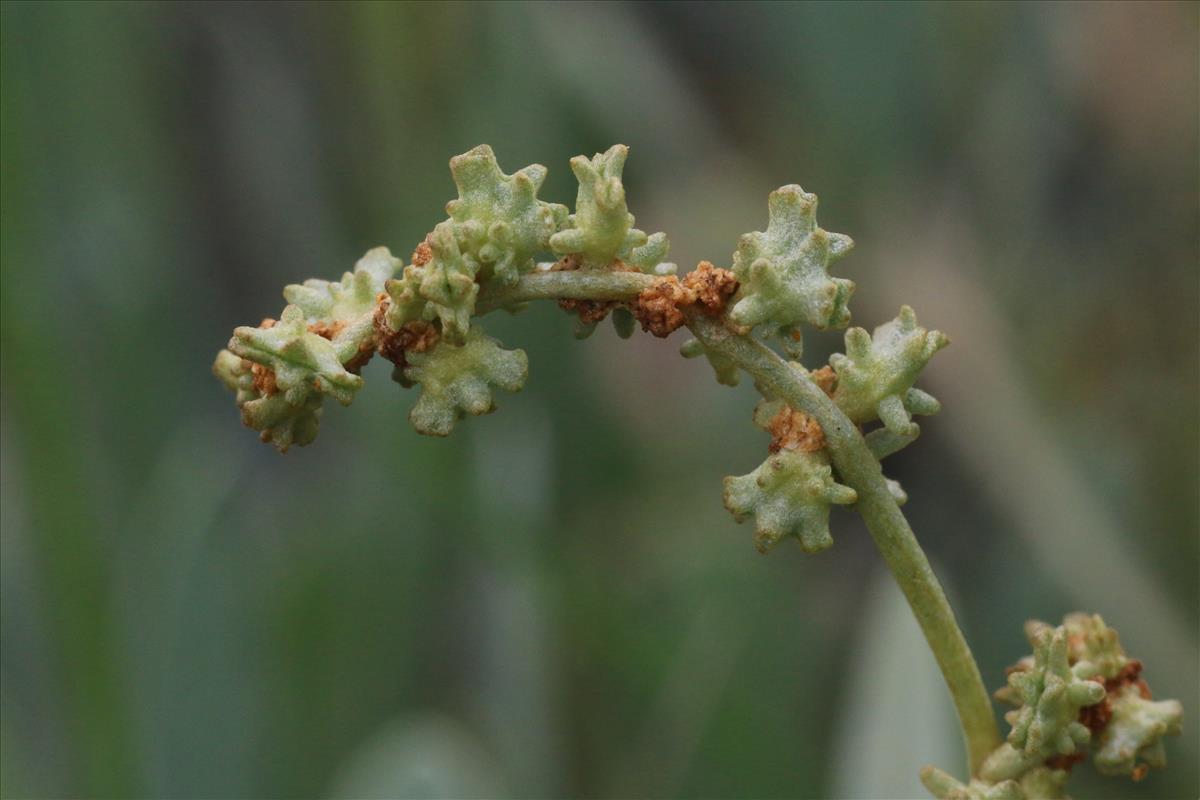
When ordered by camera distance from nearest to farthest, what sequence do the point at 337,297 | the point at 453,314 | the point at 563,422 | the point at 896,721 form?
the point at 453,314 < the point at 337,297 < the point at 896,721 < the point at 563,422

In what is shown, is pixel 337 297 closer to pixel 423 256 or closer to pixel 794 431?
pixel 423 256

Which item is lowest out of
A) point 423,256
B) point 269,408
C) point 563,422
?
point 269,408

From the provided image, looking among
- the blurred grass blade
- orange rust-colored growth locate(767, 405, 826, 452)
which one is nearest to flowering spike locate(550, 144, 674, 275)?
orange rust-colored growth locate(767, 405, 826, 452)

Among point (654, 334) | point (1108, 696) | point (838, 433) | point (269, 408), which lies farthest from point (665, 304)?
point (1108, 696)

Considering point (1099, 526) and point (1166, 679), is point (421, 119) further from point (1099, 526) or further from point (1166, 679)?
point (1166, 679)

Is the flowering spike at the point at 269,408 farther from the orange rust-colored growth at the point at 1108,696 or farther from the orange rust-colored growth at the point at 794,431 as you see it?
the orange rust-colored growth at the point at 1108,696

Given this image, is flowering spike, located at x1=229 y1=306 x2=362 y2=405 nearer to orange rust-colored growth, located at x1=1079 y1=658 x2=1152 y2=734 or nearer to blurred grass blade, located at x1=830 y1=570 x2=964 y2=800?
orange rust-colored growth, located at x1=1079 y1=658 x2=1152 y2=734

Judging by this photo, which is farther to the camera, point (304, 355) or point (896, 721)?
point (896, 721)
